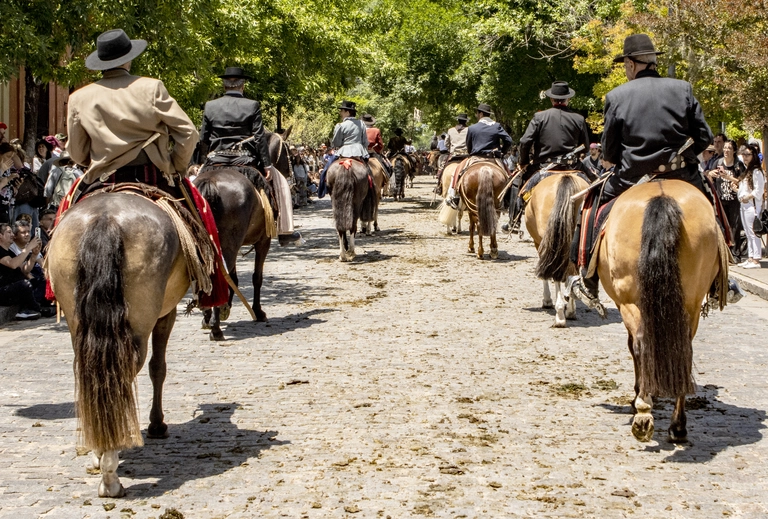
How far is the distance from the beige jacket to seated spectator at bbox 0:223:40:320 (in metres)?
6.03

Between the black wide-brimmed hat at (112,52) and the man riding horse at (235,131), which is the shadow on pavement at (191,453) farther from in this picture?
the man riding horse at (235,131)

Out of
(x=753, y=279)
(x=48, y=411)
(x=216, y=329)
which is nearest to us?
(x=48, y=411)

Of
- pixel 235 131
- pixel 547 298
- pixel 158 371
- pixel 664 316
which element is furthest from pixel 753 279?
pixel 158 371

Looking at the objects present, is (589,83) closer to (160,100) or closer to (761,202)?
(761,202)

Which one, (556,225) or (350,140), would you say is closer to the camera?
(556,225)

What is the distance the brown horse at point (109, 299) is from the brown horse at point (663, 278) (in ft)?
9.66

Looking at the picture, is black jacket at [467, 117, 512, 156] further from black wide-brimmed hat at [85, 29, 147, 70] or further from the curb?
black wide-brimmed hat at [85, 29, 147, 70]

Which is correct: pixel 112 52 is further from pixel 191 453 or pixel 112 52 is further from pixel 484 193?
pixel 484 193

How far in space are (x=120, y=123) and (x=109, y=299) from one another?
1.30 metres

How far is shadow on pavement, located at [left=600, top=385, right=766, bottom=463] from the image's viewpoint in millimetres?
6680

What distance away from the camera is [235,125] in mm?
11641

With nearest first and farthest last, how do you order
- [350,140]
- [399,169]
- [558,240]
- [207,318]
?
1. [558,240]
2. [207,318]
3. [350,140]
4. [399,169]

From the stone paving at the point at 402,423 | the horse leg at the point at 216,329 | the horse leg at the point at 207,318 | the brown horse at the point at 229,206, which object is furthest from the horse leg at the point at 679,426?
the horse leg at the point at 207,318

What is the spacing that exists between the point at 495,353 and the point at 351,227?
8158mm
